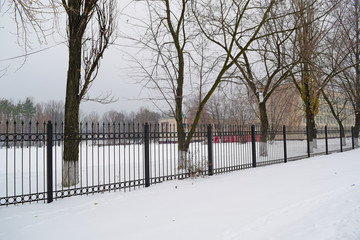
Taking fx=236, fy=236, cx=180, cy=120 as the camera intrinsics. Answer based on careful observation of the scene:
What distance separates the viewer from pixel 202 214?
4.87 metres

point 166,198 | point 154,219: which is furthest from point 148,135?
point 154,219

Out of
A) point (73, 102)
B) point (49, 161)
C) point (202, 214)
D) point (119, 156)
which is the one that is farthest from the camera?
point (73, 102)

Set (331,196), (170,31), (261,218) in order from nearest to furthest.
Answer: (261,218)
(331,196)
(170,31)

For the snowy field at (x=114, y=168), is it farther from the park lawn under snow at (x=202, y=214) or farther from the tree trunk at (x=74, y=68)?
the tree trunk at (x=74, y=68)

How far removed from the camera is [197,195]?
639 cm

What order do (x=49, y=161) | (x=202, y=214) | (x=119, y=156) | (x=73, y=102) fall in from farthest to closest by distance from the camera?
(x=73, y=102) → (x=119, y=156) → (x=49, y=161) → (x=202, y=214)

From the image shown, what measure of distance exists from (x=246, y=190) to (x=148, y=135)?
336cm

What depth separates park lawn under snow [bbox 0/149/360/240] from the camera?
3.98 meters

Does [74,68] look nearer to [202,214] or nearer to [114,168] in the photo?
[114,168]

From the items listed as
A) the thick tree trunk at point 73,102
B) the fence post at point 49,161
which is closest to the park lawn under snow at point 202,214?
the fence post at point 49,161

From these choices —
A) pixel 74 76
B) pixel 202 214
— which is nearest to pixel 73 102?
pixel 74 76

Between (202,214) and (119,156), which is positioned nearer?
(202,214)

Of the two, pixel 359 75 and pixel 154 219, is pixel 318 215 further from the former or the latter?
pixel 359 75

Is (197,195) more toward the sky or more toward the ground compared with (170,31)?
more toward the ground
